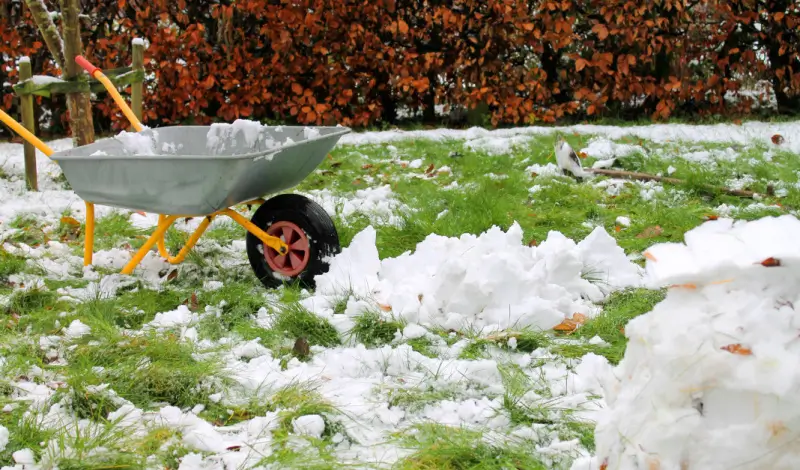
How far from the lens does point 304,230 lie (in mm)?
3049

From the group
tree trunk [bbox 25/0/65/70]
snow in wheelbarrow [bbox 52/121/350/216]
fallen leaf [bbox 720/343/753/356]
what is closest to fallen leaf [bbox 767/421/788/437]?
fallen leaf [bbox 720/343/753/356]

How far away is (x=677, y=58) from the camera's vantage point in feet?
21.2

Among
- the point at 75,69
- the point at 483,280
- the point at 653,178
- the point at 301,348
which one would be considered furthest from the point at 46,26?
the point at 653,178

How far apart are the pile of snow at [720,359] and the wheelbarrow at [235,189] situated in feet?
5.82

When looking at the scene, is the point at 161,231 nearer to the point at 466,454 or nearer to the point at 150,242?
the point at 150,242

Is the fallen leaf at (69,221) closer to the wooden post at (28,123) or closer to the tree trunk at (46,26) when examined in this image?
the wooden post at (28,123)

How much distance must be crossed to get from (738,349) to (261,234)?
2.17 m

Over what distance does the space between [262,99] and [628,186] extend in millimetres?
3514

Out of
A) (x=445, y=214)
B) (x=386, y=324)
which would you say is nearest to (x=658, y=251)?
(x=386, y=324)

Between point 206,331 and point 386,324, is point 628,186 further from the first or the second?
point 206,331

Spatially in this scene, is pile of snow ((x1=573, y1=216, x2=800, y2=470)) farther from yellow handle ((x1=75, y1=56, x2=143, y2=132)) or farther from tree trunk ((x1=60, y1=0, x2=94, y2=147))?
tree trunk ((x1=60, y1=0, x2=94, y2=147))

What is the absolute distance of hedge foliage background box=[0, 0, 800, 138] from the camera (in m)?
6.31

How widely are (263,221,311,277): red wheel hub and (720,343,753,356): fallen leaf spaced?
205cm

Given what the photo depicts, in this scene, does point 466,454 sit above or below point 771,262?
below
